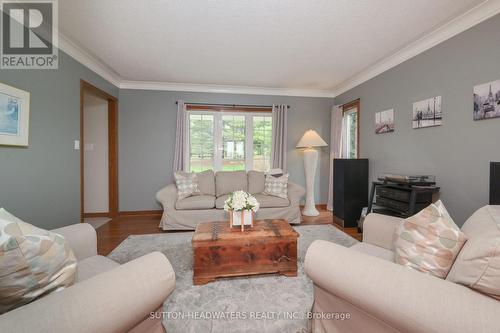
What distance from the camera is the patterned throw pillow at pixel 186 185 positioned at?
11.4 ft

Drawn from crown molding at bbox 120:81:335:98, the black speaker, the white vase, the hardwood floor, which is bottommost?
the hardwood floor

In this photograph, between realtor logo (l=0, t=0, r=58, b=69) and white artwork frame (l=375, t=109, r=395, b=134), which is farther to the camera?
white artwork frame (l=375, t=109, r=395, b=134)

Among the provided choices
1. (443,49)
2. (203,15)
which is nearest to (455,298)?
(203,15)

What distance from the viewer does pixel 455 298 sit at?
73cm

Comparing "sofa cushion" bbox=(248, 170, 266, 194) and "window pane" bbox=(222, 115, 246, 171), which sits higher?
"window pane" bbox=(222, 115, 246, 171)

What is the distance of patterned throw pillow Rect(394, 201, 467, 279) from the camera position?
3.10 feet

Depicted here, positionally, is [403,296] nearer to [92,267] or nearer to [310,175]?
[92,267]

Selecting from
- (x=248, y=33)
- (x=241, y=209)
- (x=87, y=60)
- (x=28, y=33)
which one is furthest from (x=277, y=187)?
(x=28, y=33)

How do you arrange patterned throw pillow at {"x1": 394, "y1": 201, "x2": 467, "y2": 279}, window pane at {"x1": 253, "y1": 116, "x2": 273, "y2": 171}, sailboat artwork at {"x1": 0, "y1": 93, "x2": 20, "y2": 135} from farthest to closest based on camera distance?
window pane at {"x1": 253, "y1": 116, "x2": 273, "y2": 171}
sailboat artwork at {"x1": 0, "y1": 93, "x2": 20, "y2": 135}
patterned throw pillow at {"x1": 394, "y1": 201, "x2": 467, "y2": 279}

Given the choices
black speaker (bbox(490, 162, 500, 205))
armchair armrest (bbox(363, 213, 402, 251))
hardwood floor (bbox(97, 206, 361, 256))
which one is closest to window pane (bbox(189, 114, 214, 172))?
hardwood floor (bbox(97, 206, 361, 256))

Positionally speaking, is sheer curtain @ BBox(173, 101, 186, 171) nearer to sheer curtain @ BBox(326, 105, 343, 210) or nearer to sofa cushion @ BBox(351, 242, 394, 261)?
sheer curtain @ BBox(326, 105, 343, 210)

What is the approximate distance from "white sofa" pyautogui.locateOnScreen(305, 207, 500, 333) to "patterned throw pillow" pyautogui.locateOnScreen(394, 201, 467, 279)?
3.3 inches

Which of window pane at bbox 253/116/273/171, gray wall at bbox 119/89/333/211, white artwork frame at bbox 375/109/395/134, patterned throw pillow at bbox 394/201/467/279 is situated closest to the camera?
patterned throw pillow at bbox 394/201/467/279

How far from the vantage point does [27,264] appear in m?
0.78
